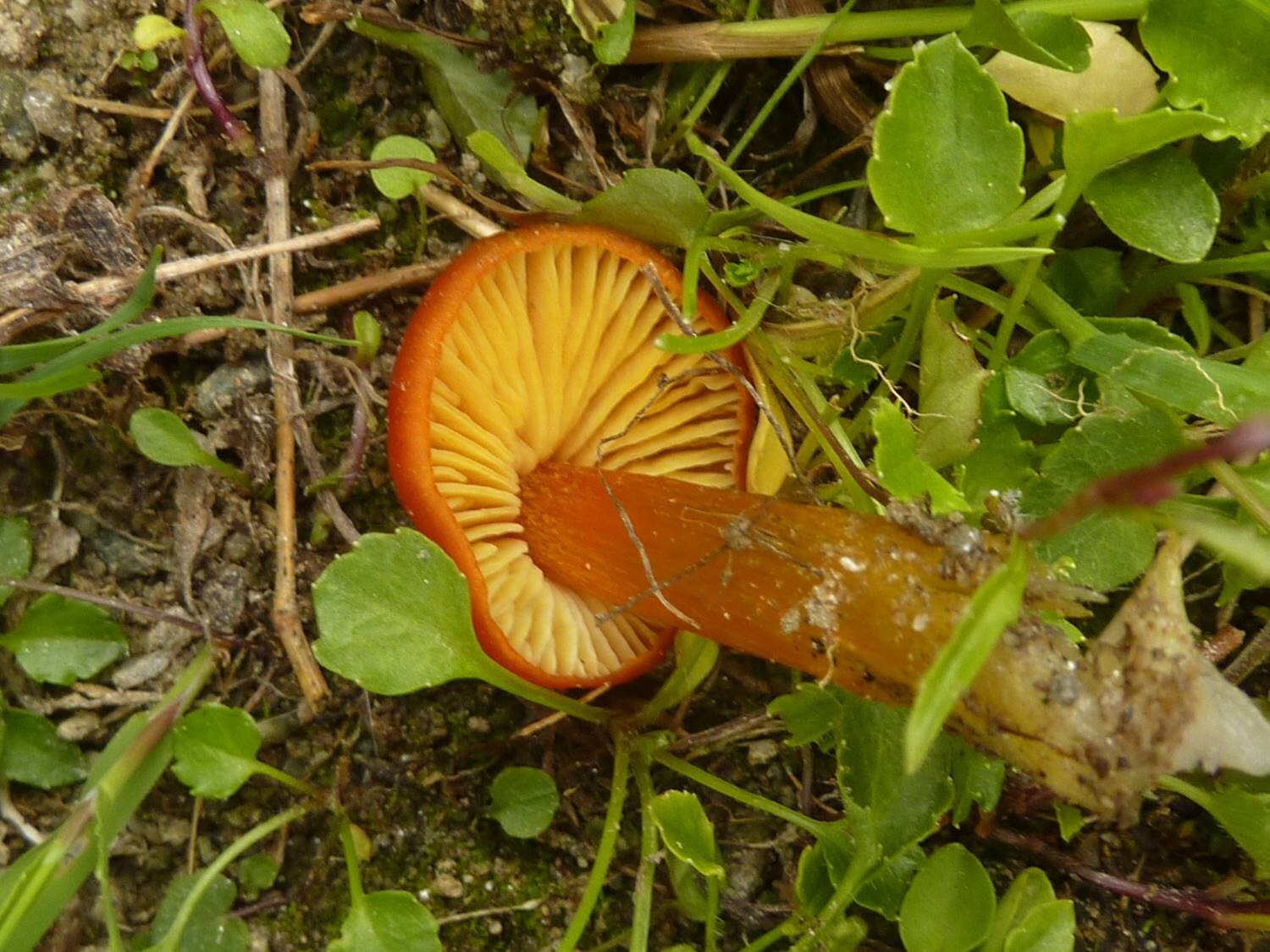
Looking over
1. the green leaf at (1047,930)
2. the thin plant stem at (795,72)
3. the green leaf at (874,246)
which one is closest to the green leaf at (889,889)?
the green leaf at (1047,930)

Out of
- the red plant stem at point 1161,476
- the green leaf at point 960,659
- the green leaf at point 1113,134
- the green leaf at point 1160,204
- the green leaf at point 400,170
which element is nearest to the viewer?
the red plant stem at point 1161,476

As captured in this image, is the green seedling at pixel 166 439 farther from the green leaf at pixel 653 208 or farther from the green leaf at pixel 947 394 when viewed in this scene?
the green leaf at pixel 947 394

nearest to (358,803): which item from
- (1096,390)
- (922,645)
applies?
(922,645)

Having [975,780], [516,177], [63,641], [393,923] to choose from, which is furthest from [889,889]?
[63,641]

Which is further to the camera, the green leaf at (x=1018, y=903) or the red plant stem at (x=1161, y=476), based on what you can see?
the green leaf at (x=1018, y=903)

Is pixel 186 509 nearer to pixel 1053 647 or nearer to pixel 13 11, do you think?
pixel 13 11

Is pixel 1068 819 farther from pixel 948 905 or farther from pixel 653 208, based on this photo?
pixel 653 208

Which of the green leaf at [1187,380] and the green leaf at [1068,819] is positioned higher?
the green leaf at [1187,380]
